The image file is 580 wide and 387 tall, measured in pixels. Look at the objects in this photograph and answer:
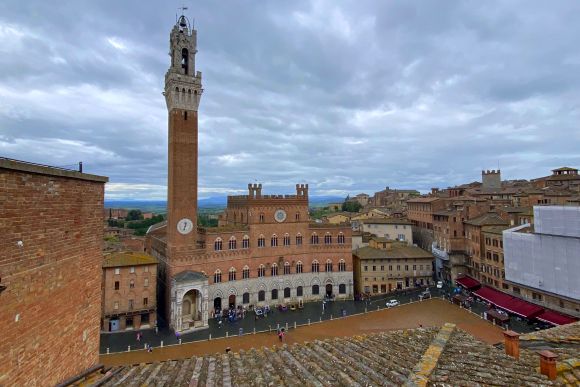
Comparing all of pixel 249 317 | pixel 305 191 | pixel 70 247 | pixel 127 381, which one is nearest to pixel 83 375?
pixel 127 381

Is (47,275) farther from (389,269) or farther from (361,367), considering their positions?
(389,269)

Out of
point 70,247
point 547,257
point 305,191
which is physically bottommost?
point 547,257

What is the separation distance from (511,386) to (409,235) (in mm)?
60428

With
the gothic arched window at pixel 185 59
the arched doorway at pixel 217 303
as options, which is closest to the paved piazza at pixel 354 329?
the arched doorway at pixel 217 303

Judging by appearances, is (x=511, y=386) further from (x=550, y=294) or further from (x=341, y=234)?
(x=341, y=234)

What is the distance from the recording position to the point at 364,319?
39.6 meters

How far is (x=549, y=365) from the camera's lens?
25.2 ft

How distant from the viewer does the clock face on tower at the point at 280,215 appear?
4781cm

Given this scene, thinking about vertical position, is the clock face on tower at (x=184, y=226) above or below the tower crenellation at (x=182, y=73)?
below

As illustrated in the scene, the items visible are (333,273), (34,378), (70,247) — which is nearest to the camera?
(34,378)

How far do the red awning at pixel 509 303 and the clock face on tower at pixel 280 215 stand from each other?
28642 mm

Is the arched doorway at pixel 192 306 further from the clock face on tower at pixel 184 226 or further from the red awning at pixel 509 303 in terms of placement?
the red awning at pixel 509 303

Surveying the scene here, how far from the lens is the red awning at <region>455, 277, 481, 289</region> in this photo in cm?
4822

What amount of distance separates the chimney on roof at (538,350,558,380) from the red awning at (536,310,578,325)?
3336cm
